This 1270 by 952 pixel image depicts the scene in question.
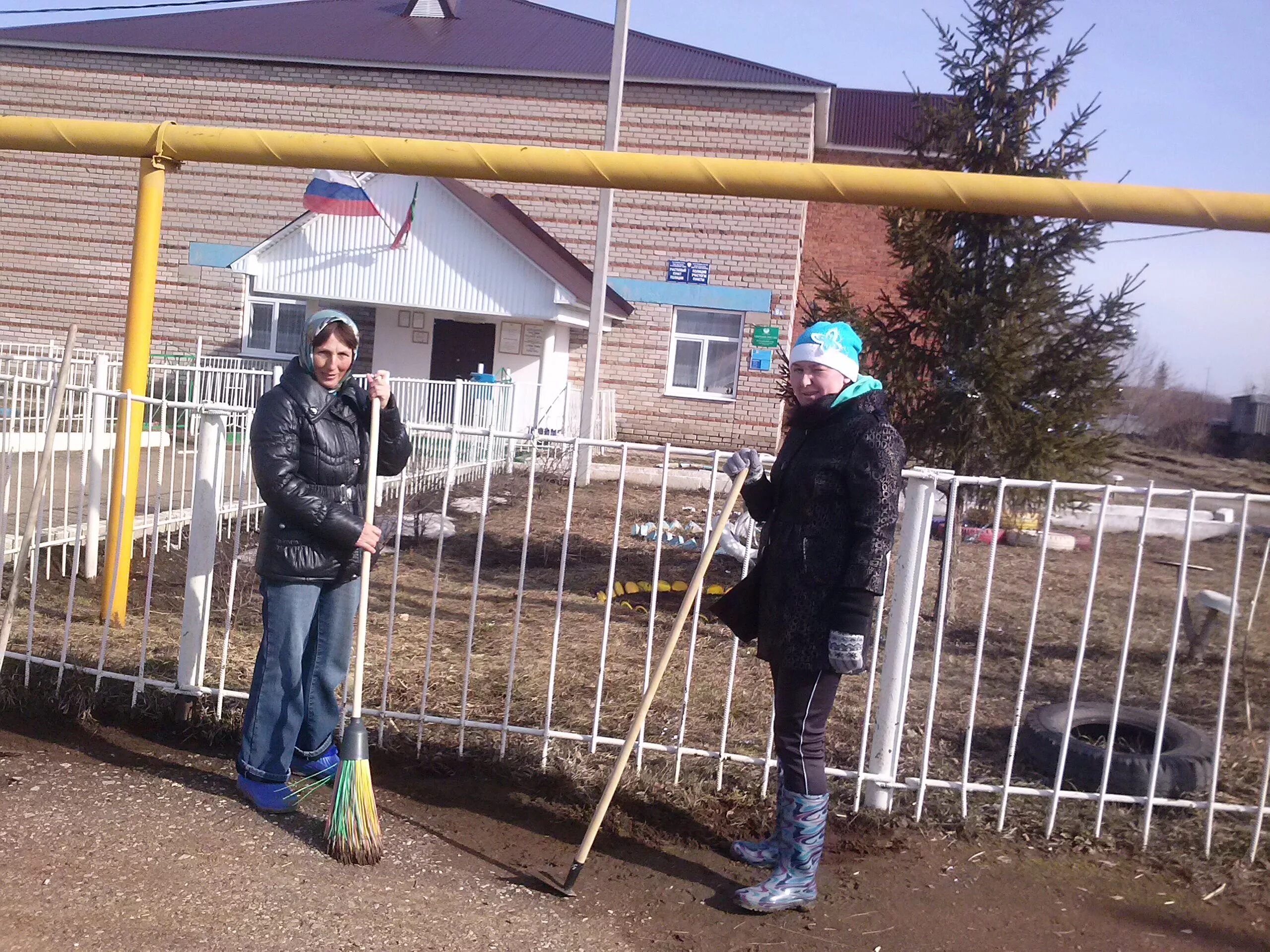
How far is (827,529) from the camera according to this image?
319 centimetres

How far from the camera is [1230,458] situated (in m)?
26.0

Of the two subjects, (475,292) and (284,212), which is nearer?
(475,292)

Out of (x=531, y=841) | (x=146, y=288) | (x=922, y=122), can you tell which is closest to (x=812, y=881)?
(x=531, y=841)

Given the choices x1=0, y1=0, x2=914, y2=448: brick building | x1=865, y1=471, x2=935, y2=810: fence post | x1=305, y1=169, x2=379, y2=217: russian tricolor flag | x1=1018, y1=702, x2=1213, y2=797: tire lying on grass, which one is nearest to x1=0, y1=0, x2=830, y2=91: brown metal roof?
x1=0, y1=0, x2=914, y2=448: brick building

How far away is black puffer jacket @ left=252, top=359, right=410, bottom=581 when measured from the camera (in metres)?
3.38

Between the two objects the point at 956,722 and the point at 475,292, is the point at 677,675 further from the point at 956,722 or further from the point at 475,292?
the point at 475,292

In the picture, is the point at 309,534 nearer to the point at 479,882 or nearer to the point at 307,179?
the point at 479,882

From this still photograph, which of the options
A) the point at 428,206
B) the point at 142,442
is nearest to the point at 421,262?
the point at 428,206

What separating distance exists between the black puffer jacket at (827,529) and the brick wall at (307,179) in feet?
51.2

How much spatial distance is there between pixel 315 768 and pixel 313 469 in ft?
3.81

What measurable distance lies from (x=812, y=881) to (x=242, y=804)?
6.56ft

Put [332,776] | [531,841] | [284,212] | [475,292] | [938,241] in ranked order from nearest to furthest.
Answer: [531,841]
[332,776]
[938,241]
[475,292]
[284,212]

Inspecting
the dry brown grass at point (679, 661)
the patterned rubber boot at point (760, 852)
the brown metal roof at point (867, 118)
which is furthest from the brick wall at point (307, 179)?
the patterned rubber boot at point (760, 852)

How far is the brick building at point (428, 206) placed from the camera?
58.3 ft
